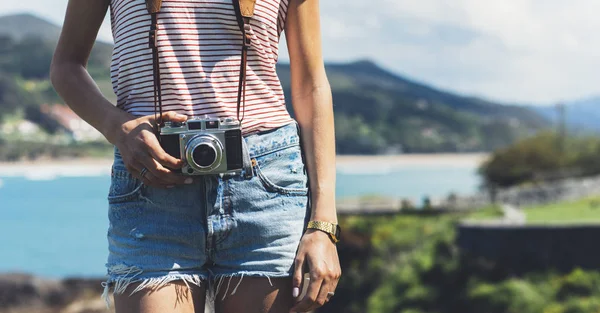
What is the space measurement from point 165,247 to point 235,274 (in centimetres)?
15

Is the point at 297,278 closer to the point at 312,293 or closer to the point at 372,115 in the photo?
the point at 312,293

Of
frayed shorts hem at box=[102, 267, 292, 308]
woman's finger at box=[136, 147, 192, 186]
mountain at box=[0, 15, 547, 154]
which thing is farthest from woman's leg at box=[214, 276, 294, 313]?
mountain at box=[0, 15, 547, 154]

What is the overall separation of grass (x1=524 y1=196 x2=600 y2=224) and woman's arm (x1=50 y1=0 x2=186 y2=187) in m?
23.4

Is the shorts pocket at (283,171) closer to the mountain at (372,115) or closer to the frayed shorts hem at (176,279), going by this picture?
the frayed shorts hem at (176,279)

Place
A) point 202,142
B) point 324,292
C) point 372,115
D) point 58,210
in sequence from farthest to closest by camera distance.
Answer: point 372,115, point 58,210, point 324,292, point 202,142

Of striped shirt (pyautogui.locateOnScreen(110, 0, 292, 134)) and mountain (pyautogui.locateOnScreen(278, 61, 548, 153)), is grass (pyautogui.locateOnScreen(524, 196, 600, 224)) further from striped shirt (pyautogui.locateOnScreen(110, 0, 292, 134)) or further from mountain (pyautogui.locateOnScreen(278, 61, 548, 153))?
mountain (pyautogui.locateOnScreen(278, 61, 548, 153))

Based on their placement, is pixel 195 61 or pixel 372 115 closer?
pixel 195 61

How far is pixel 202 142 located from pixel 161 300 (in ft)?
1.04

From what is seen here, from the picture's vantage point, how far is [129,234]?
1590 mm

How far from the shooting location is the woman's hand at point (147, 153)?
154 centimetres

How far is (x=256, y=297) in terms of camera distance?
161 cm

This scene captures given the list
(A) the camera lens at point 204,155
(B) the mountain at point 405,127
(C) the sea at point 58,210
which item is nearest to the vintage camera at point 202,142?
(A) the camera lens at point 204,155

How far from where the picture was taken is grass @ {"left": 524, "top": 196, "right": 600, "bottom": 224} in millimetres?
25219

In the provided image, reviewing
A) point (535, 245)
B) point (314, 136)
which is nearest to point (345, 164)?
point (535, 245)
